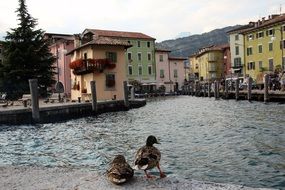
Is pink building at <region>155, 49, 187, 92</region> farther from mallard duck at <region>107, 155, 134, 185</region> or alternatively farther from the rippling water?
mallard duck at <region>107, 155, 134, 185</region>

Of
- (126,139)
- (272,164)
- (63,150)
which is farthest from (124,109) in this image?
(272,164)

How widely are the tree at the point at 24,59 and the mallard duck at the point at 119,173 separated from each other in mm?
48280

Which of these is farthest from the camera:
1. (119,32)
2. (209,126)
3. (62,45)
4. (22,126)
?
(119,32)

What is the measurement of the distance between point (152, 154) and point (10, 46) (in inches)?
2052

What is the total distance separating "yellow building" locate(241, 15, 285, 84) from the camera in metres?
72.2

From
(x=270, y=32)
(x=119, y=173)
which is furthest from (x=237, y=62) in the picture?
(x=119, y=173)

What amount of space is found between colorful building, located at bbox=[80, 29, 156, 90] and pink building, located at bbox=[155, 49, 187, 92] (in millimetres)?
4449

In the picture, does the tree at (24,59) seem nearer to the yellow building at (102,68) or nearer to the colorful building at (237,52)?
the yellow building at (102,68)

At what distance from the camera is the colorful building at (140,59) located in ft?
305

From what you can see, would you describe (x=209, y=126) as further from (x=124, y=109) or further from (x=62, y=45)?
(x=62, y=45)

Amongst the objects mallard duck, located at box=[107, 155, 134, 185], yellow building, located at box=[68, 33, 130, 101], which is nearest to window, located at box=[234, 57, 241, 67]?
yellow building, located at box=[68, 33, 130, 101]

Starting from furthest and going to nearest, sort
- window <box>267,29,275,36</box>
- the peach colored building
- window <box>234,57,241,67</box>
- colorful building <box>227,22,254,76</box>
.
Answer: the peach colored building, window <box>234,57,241,67</box>, colorful building <box>227,22,254,76</box>, window <box>267,29,275,36</box>

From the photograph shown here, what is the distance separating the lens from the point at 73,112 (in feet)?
109

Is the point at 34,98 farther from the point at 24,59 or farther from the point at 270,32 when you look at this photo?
the point at 270,32
